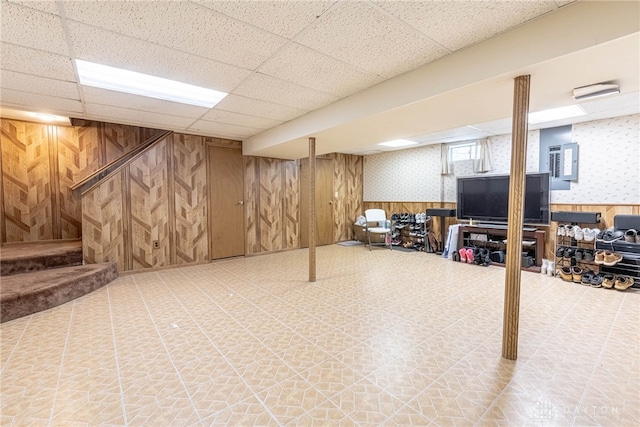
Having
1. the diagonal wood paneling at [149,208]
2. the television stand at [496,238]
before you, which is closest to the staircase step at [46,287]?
the diagonal wood paneling at [149,208]

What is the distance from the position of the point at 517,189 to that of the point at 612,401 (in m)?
1.44

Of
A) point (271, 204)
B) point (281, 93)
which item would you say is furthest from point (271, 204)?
point (281, 93)

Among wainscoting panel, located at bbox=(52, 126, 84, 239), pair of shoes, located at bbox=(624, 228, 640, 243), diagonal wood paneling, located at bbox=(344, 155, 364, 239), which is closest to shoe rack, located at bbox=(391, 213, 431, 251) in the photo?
diagonal wood paneling, located at bbox=(344, 155, 364, 239)

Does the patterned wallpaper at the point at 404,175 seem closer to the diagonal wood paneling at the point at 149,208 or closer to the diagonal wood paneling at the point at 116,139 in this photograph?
the diagonal wood paneling at the point at 149,208

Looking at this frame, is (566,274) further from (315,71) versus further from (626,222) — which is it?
(315,71)

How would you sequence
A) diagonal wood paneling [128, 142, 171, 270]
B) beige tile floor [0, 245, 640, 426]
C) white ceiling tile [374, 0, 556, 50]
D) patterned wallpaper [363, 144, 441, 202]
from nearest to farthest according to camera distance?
beige tile floor [0, 245, 640, 426], white ceiling tile [374, 0, 556, 50], diagonal wood paneling [128, 142, 171, 270], patterned wallpaper [363, 144, 441, 202]

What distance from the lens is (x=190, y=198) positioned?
209 inches

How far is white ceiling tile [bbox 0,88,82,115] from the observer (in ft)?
10.3

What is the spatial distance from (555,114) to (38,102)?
279 inches

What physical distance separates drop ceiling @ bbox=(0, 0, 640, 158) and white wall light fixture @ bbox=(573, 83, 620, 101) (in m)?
0.07

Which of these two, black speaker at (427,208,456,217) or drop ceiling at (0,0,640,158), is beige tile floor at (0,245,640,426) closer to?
drop ceiling at (0,0,640,158)

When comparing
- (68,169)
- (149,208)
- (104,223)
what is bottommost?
(104,223)

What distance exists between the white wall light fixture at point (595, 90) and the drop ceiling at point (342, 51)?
0.25 ft

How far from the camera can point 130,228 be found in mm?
4703
